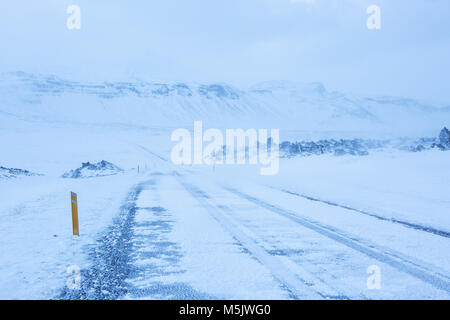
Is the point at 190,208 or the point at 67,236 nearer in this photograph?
the point at 67,236

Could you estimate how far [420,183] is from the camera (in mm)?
16562

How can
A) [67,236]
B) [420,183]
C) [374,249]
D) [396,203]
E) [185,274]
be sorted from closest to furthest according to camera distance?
[185,274]
[374,249]
[67,236]
[396,203]
[420,183]

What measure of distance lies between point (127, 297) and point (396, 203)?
34.9 feet

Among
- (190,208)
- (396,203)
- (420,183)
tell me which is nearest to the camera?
(190,208)

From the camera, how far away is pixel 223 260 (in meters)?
5.64

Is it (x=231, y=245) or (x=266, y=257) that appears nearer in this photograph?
(x=266, y=257)

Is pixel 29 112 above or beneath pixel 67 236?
above

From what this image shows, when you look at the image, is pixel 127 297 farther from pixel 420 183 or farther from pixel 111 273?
pixel 420 183
